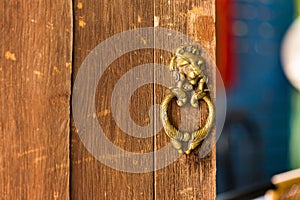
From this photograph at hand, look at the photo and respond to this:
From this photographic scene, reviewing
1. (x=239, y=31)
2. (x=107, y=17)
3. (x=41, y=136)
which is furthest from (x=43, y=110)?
(x=239, y=31)

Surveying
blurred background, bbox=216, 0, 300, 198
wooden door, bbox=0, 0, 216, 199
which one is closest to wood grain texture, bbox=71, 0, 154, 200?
wooden door, bbox=0, 0, 216, 199

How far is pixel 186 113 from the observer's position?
0.68 m

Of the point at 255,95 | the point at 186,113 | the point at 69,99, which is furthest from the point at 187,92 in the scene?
the point at 255,95

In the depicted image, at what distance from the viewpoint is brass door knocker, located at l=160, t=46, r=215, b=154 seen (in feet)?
2.19

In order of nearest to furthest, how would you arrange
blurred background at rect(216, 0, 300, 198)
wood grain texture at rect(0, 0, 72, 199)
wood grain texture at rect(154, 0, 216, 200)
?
wood grain texture at rect(0, 0, 72, 199), wood grain texture at rect(154, 0, 216, 200), blurred background at rect(216, 0, 300, 198)

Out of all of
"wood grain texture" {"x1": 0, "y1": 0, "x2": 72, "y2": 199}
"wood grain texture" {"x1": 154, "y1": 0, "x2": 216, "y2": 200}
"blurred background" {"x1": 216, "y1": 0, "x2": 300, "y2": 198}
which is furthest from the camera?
"blurred background" {"x1": 216, "y1": 0, "x2": 300, "y2": 198}

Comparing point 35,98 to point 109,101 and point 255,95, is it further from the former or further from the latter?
point 255,95

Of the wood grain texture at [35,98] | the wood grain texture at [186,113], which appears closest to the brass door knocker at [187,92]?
the wood grain texture at [186,113]

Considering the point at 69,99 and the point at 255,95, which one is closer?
the point at 69,99

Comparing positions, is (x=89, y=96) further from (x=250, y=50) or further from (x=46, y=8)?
(x=250, y=50)

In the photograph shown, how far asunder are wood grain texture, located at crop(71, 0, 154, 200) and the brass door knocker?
3 cm

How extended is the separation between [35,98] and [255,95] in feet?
1.74

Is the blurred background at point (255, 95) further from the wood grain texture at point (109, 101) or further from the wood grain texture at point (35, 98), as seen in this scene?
the wood grain texture at point (35, 98)

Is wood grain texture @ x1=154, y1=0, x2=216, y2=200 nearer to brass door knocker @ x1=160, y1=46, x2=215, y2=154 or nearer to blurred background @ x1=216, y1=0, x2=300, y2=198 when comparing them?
brass door knocker @ x1=160, y1=46, x2=215, y2=154
